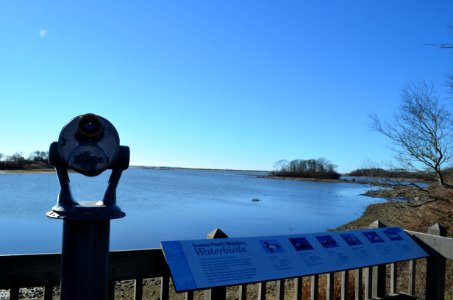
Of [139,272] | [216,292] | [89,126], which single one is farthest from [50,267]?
[216,292]

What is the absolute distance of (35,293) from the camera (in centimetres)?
1005

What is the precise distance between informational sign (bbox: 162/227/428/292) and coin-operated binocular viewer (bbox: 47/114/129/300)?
61 centimetres

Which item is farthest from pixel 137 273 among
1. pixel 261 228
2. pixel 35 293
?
pixel 261 228

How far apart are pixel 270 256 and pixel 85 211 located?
1.52 metres

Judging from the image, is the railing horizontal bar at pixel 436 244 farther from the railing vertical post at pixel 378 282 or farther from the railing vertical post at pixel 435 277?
the railing vertical post at pixel 378 282

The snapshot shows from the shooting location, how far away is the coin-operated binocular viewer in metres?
2.02

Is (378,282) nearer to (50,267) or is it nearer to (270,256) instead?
(270,256)

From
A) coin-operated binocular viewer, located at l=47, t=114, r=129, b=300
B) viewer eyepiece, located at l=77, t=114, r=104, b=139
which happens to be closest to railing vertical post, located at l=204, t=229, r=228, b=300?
coin-operated binocular viewer, located at l=47, t=114, r=129, b=300

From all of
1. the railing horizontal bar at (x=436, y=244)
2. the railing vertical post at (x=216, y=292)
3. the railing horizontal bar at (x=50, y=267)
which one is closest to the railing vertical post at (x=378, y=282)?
the railing horizontal bar at (x=436, y=244)

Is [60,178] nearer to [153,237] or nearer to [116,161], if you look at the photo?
[116,161]

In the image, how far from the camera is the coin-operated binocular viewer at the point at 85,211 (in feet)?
6.61

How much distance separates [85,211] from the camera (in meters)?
2.02

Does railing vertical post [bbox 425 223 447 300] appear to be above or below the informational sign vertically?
below

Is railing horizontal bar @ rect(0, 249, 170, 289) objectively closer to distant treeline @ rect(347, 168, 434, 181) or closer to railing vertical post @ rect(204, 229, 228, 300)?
railing vertical post @ rect(204, 229, 228, 300)
